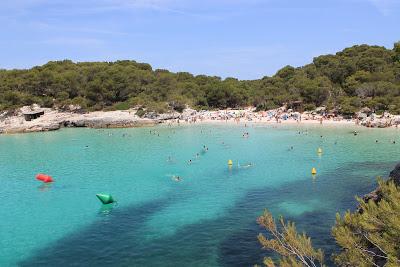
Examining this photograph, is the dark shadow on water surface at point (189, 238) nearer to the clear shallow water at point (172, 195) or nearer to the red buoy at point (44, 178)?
the clear shallow water at point (172, 195)

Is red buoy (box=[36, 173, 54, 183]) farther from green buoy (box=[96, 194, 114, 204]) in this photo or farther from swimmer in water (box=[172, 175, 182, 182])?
swimmer in water (box=[172, 175, 182, 182])

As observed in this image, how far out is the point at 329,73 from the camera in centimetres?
9862

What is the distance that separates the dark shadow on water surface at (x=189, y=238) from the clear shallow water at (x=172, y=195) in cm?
6

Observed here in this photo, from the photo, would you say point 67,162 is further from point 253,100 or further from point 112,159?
point 253,100

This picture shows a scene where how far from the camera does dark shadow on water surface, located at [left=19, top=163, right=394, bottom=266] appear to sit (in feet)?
60.1

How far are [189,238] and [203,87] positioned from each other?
9368cm

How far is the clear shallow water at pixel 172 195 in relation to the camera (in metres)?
19.6

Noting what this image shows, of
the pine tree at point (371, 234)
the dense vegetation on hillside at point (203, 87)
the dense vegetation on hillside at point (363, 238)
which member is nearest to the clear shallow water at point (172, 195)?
the dense vegetation on hillside at point (363, 238)

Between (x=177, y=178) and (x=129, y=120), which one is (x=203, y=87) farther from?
(x=177, y=178)

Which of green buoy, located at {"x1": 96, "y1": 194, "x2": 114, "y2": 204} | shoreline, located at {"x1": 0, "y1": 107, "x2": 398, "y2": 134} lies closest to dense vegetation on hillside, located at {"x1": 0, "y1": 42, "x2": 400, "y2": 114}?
shoreline, located at {"x1": 0, "y1": 107, "x2": 398, "y2": 134}

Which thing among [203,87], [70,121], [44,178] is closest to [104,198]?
[44,178]

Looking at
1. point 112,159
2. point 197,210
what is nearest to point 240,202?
point 197,210

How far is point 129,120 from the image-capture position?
279 ft

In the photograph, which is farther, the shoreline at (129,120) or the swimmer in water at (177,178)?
the shoreline at (129,120)
